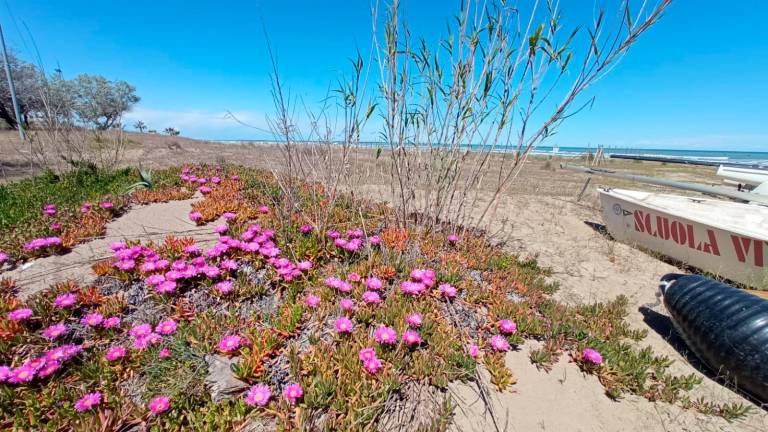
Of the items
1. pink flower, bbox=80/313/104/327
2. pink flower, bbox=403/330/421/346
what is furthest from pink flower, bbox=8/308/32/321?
pink flower, bbox=403/330/421/346

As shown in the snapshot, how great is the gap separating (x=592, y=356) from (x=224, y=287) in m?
3.00

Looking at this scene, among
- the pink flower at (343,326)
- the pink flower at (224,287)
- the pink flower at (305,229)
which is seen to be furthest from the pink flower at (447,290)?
the pink flower at (224,287)

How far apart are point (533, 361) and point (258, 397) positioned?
6.82ft

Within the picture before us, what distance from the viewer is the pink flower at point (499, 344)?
8.12 feet

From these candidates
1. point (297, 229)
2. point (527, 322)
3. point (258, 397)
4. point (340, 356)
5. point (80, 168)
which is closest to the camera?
point (258, 397)

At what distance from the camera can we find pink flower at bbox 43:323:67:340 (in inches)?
82.1

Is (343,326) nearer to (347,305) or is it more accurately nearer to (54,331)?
(347,305)

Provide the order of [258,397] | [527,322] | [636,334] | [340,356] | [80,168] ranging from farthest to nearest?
[80,168], [636,334], [527,322], [340,356], [258,397]

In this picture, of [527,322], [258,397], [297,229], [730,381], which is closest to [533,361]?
[527,322]

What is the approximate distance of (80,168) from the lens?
6336 millimetres

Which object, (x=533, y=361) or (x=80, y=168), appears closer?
(x=533, y=361)

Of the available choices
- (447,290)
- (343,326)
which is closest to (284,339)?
(343,326)

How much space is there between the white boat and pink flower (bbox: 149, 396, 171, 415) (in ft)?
20.5

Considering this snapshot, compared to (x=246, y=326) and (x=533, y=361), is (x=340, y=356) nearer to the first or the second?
(x=246, y=326)
